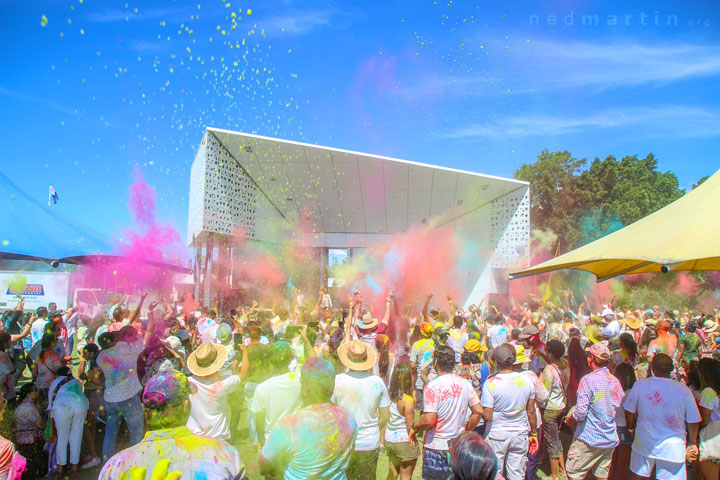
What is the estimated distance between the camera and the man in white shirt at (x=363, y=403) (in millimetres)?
3184

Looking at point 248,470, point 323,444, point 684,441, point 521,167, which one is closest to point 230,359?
point 248,470

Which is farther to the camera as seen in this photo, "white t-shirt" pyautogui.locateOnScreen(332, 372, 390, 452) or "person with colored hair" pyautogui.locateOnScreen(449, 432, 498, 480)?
"white t-shirt" pyautogui.locateOnScreen(332, 372, 390, 452)

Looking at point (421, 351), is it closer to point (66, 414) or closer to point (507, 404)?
point (507, 404)

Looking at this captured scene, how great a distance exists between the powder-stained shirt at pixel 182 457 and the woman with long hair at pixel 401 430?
183cm

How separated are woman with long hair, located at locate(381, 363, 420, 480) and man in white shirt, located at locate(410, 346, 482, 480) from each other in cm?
19

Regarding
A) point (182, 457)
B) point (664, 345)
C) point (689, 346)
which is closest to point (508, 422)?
point (182, 457)

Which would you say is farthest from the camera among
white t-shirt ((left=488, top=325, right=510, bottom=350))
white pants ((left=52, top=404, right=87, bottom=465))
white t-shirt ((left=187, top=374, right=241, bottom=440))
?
white t-shirt ((left=488, top=325, right=510, bottom=350))

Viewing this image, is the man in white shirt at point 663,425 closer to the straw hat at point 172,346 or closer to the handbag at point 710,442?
the handbag at point 710,442

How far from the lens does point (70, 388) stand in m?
4.22

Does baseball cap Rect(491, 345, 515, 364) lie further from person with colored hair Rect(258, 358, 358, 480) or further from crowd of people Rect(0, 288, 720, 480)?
person with colored hair Rect(258, 358, 358, 480)

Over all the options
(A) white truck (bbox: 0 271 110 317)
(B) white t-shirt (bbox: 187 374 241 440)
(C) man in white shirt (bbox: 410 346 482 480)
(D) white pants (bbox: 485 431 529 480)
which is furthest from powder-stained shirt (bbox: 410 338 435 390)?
(A) white truck (bbox: 0 271 110 317)

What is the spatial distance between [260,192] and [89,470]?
16.1 m

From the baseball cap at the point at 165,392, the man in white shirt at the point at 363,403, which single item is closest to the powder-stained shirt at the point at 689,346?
the man in white shirt at the point at 363,403

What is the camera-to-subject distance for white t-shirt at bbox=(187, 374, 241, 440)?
3670mm
